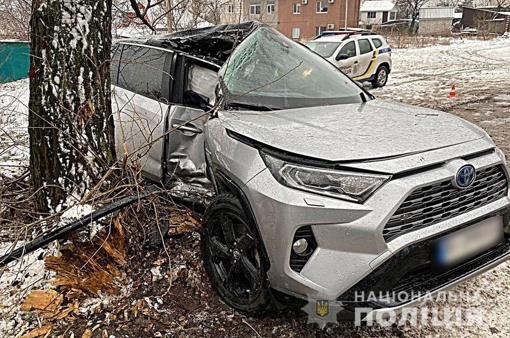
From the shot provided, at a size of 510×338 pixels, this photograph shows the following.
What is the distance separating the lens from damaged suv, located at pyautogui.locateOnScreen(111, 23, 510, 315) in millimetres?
1984

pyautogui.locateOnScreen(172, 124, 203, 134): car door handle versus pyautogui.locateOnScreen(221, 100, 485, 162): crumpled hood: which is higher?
pyautogui.locateOnScreen(221, 100, 485, 162): crumpled hood

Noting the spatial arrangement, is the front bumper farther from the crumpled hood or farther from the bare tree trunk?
the bare tree trunk

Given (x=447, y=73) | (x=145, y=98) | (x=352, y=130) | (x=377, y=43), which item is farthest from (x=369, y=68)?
(x=352, y=130)

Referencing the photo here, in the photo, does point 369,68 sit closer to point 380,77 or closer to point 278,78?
point 380,77

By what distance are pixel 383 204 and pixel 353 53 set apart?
37.1ft

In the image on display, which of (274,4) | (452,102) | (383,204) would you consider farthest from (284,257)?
(274,4)

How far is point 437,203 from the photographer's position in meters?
2.08

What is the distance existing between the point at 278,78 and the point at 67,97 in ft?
5.15

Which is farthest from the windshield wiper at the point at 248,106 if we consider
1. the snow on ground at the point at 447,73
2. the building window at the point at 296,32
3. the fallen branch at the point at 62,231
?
the building window at the point at 296,32

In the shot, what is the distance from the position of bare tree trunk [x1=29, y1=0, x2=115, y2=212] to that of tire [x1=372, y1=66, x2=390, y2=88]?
11.1 meters

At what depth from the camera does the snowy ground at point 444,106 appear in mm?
2488

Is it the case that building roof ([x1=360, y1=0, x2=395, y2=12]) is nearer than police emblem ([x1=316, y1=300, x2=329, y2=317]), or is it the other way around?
police emblem ([x1=316, y1=300, x2=329, y2=317])

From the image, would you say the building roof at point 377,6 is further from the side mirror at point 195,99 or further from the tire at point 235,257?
the tire at point 235,257

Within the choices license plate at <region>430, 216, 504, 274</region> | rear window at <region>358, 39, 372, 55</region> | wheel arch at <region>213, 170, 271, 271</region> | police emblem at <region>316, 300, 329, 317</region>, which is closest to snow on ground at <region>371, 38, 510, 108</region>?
rear window at <region>358, 39, 372, 55</region>
